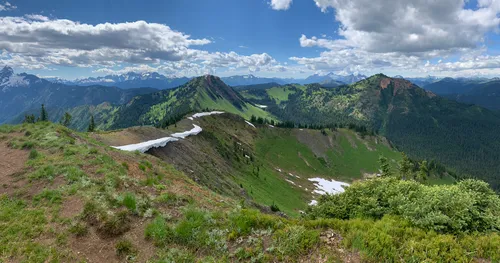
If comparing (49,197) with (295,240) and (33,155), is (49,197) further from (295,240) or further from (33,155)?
(295,240)

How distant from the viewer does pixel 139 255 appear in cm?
1244

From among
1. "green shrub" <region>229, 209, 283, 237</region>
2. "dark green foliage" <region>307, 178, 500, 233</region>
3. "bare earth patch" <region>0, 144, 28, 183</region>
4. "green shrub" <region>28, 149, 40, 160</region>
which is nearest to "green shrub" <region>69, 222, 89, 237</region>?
"green shrub" <region>229, 209, 283, 237</region>

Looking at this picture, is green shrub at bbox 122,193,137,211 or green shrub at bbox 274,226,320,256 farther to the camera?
green shrub at bbox 122,193,137,211

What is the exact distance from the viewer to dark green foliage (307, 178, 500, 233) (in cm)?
1244

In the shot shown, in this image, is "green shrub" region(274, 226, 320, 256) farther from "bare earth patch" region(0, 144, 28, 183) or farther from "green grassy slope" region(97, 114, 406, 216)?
"green grassy slope" region(97, 114, 406, 216)

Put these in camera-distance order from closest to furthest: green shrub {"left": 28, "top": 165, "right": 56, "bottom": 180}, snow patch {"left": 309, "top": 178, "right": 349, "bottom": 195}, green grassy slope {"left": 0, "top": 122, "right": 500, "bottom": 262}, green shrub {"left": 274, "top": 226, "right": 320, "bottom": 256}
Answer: green grassy slope {"left": 0, "top": 122, "right": 500, "bottom": 262}, green shrub {"left": 274, "top": 226, "right": 320, "bottom": 256}, green shrub {"left": 28, "top": 165, "right": 56, "bottom": 180}, snow patch {"left": 309, "top": 178, "right": 349, "bottom": 195}

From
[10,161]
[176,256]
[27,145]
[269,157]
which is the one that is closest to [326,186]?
[269,157]

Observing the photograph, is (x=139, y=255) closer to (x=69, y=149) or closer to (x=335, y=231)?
(x=335, y=231)

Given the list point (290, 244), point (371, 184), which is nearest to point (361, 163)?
point (371, 184)

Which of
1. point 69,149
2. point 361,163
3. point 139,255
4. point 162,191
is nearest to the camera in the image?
point 139,255

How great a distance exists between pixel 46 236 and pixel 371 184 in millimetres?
21836

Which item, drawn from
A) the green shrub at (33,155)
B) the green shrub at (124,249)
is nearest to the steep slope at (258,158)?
the green shrub at (33,155)

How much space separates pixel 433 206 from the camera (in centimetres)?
1334

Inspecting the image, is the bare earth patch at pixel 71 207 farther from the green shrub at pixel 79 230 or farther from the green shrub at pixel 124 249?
the green shrub at pixel 124 249
